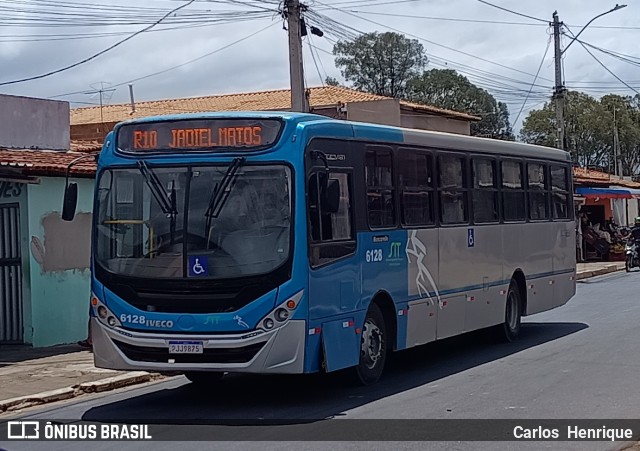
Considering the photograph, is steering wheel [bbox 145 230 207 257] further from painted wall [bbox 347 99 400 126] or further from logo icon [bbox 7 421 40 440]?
painted wall [bbox 347 99 400 126]

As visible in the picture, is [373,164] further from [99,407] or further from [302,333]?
[99,407]

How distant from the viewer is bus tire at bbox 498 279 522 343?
1609 cm

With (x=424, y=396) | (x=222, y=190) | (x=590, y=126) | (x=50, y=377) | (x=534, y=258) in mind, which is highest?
(x=590, y=126)

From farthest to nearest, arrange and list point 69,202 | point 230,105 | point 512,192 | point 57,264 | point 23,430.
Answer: point 230,105 < point 57,264 < point 512,192 < point 69,202 < point 23,430

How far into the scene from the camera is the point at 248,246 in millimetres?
10344

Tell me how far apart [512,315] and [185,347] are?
7.48m

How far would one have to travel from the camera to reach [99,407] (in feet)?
36.5

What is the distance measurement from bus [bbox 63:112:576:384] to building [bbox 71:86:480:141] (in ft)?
76.8

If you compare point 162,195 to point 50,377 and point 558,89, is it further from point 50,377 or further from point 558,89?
point 558,89

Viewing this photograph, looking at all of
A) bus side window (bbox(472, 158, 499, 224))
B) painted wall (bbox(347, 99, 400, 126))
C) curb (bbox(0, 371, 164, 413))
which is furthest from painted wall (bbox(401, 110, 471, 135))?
curb (bbox(0, 371, 164, 413))

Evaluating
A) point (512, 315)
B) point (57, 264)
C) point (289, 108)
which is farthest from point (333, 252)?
point (289, 108)

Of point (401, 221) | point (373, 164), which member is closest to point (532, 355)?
point (401, 221)

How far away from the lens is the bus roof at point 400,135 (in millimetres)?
10812

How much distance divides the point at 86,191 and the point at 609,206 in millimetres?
30526
